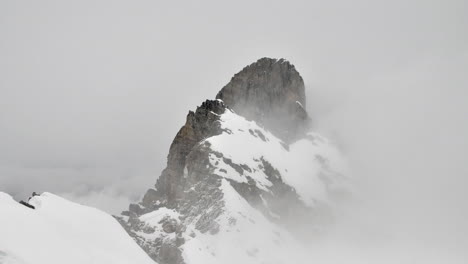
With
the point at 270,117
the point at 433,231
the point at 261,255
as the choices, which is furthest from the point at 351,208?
the point at 261,255

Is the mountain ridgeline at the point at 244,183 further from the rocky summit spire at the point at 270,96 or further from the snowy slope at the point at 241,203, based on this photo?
the rocky summit spire at the point at 270,96

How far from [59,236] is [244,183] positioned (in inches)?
4138

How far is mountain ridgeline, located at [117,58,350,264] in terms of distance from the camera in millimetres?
98688

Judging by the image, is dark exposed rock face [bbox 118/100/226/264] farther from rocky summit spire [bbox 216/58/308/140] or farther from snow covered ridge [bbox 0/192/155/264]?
snow covered ridge [bbox 0/192/155/264]

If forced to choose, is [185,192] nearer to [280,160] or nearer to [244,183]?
[244,183]

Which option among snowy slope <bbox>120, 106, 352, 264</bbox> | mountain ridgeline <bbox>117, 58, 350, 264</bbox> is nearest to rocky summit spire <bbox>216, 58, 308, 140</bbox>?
mountain ridgeline <bbox>117, 58, 350, 264</bbox>

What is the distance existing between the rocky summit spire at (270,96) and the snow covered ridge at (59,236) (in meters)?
157

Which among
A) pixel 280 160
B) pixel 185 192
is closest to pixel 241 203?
pixel 185 192

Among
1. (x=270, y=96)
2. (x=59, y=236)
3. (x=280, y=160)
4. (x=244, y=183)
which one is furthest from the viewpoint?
(x=270, y=96)

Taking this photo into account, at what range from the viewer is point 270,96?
183375mm

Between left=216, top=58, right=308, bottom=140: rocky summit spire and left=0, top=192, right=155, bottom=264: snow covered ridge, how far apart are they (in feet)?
516

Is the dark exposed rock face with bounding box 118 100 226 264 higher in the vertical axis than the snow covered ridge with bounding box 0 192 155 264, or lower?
higher

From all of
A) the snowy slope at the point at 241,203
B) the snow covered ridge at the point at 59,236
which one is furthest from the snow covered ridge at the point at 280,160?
the snow covered ridge at the point at 59,236

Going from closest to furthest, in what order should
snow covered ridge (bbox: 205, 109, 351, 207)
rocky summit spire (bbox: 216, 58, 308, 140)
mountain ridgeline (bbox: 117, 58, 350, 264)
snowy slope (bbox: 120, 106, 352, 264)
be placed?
snowy slope (bbox: 120, 106, 352, 264) → mountain ridgeline (bbox: 117, 58, 350, 264) → snow covered ridge (bbox: 205, 109, 351, 207) → rocky summit spire (bbox: 216, 58, 308, 140)
